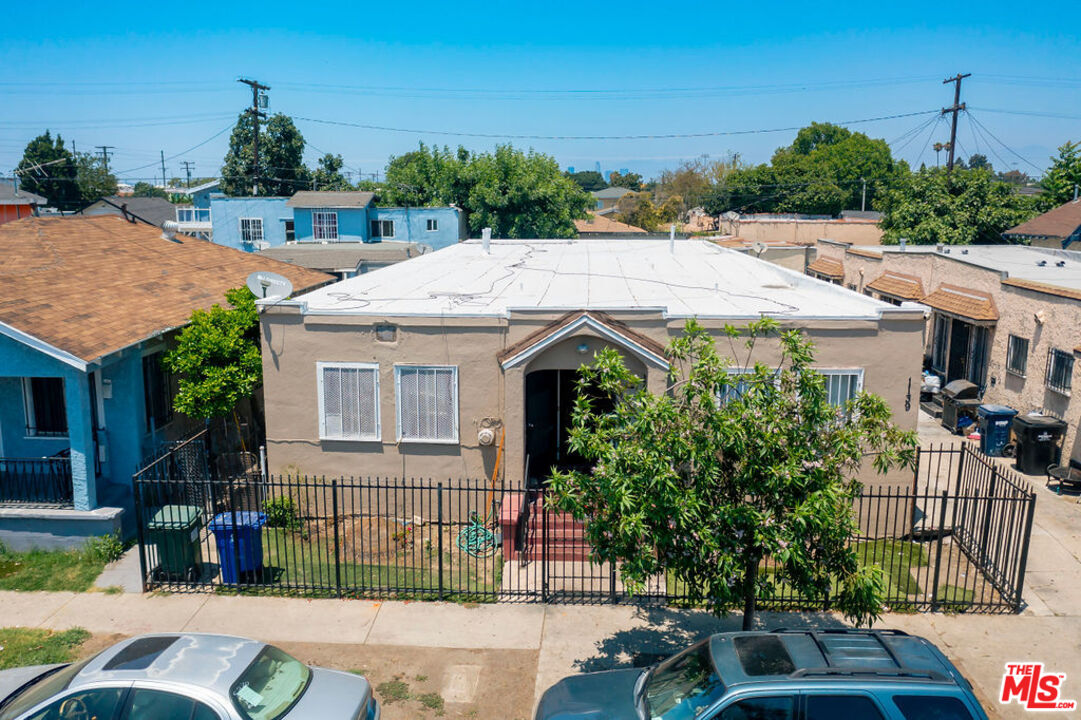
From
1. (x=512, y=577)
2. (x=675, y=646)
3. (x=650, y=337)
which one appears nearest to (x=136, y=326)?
(x=512, y=577)

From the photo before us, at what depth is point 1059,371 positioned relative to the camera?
17.3 metres

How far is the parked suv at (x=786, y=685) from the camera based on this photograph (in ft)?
19.7

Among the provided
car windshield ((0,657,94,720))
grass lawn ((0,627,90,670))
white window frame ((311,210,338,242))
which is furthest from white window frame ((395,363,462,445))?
white window frame ((311,210,338,242))

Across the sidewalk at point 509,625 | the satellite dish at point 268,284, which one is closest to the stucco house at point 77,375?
the satellite dish at point 268,284

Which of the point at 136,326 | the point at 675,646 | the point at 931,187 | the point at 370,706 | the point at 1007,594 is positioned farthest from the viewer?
the point at 931,187

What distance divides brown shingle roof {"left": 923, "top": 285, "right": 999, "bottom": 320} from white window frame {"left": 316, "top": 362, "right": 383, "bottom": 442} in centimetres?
1524

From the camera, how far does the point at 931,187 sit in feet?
115

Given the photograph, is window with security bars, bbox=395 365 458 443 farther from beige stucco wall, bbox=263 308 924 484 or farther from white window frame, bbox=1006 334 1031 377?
white window frame, bbox=1006 334 1031 377

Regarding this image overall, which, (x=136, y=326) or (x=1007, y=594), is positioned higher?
(x=136, y=326)

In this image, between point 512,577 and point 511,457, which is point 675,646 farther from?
point 511,457

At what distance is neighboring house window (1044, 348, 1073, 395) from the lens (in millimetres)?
16922

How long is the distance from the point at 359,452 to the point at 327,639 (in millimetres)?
4357

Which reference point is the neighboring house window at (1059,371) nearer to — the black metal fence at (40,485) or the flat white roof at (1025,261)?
the flat white roof at (1025,261)

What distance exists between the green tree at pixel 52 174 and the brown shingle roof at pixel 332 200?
43.3 m
